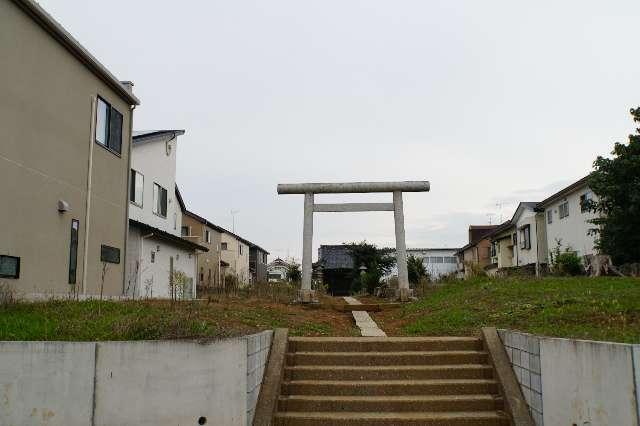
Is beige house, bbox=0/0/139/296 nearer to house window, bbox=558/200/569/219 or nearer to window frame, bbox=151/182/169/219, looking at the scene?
window frame, bbox=151/182/169/219

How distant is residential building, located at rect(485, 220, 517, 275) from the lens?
124 feet

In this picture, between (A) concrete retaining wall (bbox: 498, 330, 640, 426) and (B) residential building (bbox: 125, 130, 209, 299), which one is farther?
(B) residential building (bbox: 125, 130, 209, 299)

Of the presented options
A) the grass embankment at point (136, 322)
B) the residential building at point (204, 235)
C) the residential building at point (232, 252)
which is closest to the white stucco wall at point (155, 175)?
the grass embankment at point (136, 322)

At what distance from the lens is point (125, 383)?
19.7ft

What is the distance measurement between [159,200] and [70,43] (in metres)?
11.7

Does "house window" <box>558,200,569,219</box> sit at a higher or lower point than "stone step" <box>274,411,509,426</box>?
higher

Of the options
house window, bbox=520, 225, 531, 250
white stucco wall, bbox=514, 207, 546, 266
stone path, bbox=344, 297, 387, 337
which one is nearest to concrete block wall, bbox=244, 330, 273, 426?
stone path, bbox=344, 297, 387, 337

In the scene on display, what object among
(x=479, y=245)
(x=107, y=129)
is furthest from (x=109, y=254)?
(x=479, y=245)

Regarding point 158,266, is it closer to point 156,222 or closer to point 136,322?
point 156,222

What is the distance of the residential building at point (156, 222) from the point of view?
1806cm

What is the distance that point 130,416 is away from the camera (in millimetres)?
5930

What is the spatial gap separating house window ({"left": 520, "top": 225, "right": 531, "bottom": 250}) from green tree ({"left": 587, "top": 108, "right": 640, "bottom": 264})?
15.2 m

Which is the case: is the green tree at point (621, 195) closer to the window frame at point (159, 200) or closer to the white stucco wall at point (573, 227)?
the white stucco wall at point (573, 227)

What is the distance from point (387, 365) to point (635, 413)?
3518 millimetres
